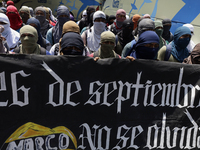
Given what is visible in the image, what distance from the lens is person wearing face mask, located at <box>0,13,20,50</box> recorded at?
3.56 metres

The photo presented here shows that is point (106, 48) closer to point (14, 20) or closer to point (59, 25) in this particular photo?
point (59, 25)

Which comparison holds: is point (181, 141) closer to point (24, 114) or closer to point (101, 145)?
point (101, 145)

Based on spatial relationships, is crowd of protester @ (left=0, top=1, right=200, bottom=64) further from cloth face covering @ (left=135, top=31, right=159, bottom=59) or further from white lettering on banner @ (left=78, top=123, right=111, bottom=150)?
white lettering on banner @ (left=78, top=123, right=111, bottom=150)

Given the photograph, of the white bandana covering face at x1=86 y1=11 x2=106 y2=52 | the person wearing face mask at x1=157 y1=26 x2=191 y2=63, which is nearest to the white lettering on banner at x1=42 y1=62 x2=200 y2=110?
the person wearing face mask at x1=157 y1=26 x2=191 y2=63

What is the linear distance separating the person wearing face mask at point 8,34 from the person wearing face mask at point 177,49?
253 centimetres

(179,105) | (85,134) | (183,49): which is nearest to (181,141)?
(179,105)

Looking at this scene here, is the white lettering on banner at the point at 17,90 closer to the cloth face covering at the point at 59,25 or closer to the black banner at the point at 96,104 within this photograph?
the black banner at the point at 96,104

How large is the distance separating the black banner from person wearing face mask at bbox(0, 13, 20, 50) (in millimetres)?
1948

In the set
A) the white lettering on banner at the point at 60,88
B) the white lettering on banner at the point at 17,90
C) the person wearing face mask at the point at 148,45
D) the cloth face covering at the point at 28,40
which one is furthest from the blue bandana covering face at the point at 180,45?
the white lettering on banner at the point at 17,90

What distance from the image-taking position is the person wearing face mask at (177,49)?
9.93 feet

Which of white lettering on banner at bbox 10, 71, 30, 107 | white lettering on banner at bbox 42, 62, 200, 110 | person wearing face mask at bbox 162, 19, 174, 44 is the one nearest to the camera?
white lettering on banner at bbox 10, 71, 30, 107

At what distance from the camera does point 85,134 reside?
209 cm

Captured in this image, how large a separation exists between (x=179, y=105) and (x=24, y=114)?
5.41ft

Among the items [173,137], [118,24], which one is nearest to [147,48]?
[173,137]
